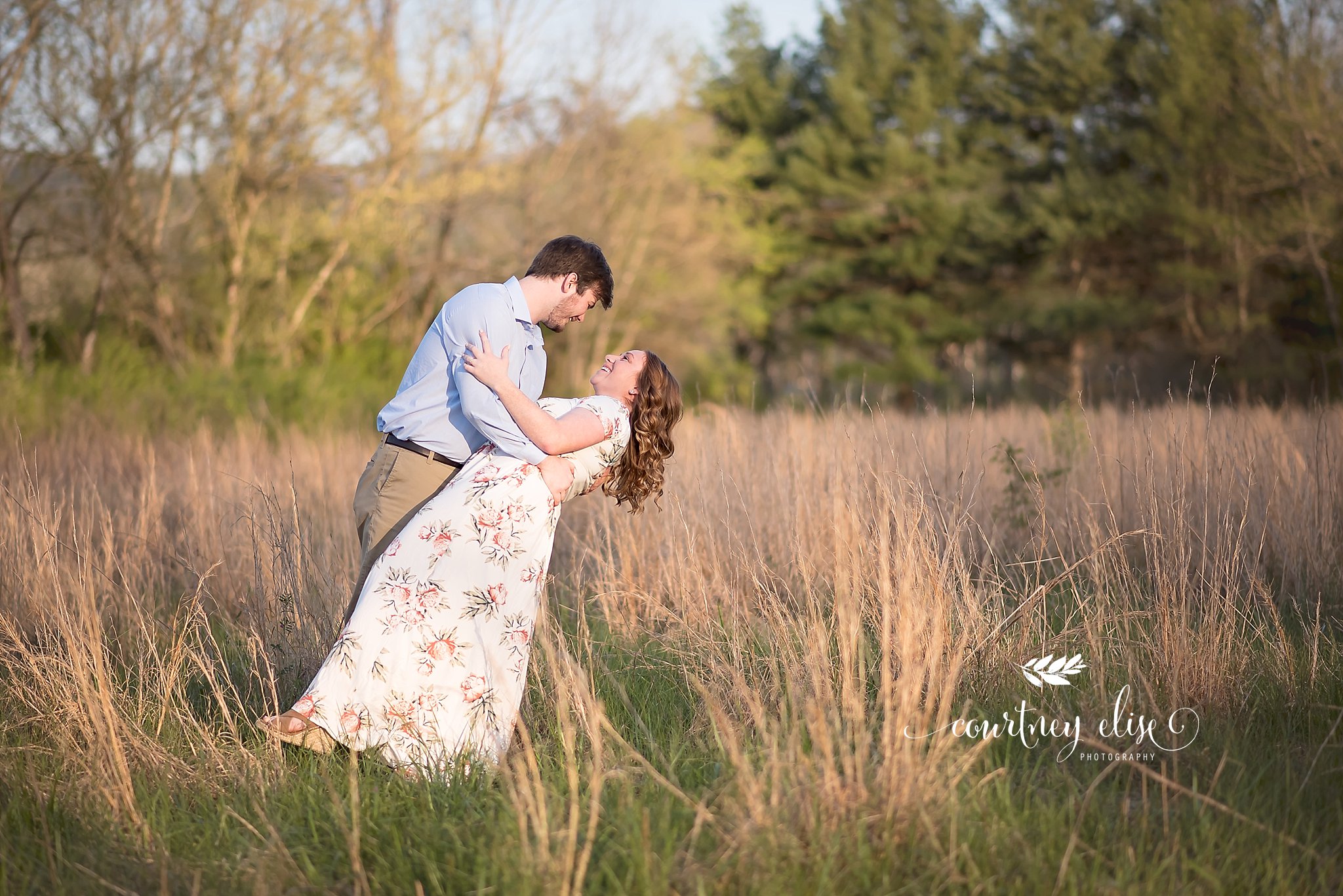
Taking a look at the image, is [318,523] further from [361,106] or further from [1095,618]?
[361,106]

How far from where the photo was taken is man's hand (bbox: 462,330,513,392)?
11.0 feet

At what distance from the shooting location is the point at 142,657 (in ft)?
12.6

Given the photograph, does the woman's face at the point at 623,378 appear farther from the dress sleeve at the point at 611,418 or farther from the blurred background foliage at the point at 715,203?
the blurred background foliage at the point at 715,203

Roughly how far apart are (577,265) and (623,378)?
45 cm

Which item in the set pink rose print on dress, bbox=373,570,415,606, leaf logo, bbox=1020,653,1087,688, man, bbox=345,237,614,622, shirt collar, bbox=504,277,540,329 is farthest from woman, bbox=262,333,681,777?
leaf logo, bbox=1020,653,1087,688

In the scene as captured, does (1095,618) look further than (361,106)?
No

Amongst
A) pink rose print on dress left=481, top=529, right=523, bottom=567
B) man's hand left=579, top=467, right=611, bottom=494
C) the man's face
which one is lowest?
pink rose print on dress left=481, top=529, right=523, bottom=567

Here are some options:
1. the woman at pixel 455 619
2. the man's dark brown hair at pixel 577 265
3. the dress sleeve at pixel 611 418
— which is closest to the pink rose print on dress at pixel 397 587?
the woman at pixel 455 619

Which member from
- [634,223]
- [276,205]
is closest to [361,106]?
[276,205]

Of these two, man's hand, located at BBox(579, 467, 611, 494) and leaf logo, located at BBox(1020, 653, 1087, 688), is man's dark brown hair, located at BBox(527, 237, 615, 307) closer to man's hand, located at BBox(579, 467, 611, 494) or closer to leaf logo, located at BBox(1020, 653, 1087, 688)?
man's hand, located at BBox(579, 467, 611, 494)

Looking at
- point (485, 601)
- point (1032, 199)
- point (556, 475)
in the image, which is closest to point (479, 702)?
point (485, 601)

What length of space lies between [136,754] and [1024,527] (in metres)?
4.84

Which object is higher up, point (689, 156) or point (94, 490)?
point (689, 156)

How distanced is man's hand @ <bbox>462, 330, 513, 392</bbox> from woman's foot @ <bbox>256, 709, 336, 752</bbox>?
1161 millimetres
